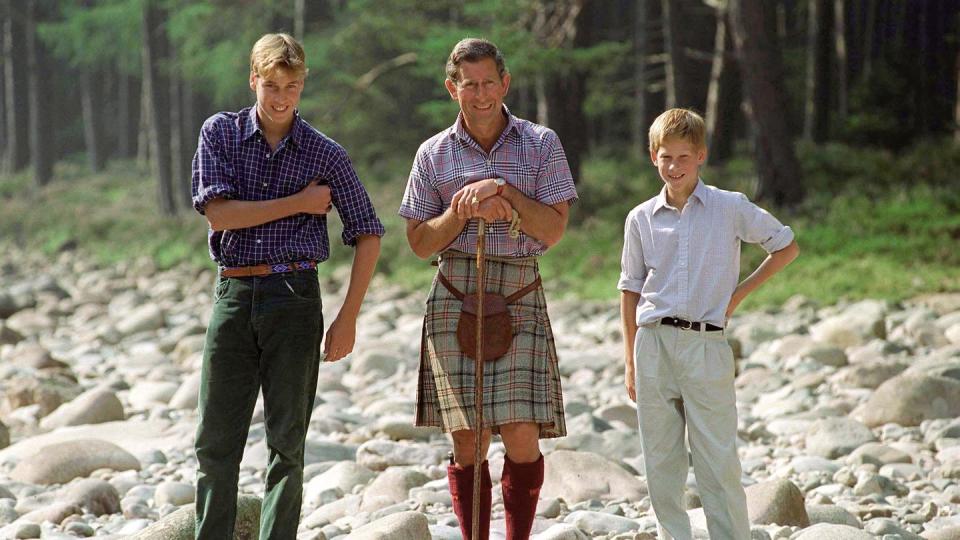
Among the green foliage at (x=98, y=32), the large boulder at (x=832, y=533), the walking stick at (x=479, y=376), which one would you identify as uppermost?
the green foliage at (x=98, y=32)

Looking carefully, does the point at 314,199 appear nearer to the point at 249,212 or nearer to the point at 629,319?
the point at 249,212

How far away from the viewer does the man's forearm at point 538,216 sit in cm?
402

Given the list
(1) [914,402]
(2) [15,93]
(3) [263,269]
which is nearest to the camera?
(3) [263,269]

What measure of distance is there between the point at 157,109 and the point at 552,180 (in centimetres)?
2501

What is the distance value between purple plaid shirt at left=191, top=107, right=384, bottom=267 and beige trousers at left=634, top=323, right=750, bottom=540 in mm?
970

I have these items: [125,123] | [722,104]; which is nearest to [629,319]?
[722,104]

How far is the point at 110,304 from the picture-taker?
16953 mm

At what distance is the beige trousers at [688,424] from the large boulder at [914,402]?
149 inches

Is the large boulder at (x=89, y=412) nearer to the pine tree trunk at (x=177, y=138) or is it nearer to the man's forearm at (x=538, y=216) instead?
the man's forearm at (x=538, y=216)

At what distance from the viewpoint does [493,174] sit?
4125mm

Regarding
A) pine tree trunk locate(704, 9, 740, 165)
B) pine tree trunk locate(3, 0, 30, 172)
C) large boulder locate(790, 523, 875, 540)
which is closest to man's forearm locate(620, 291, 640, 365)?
large boulder locate(790, 523, 875, 540)

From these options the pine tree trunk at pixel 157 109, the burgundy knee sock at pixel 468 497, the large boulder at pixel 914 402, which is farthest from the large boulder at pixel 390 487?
the pine tree trunk at pixel 157 109

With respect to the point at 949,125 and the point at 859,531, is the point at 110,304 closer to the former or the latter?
the point at 949,125

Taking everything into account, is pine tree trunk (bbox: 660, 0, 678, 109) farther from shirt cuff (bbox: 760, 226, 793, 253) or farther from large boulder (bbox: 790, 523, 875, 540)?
shirt cuff (bbox: 760, 226, 793, 253)
